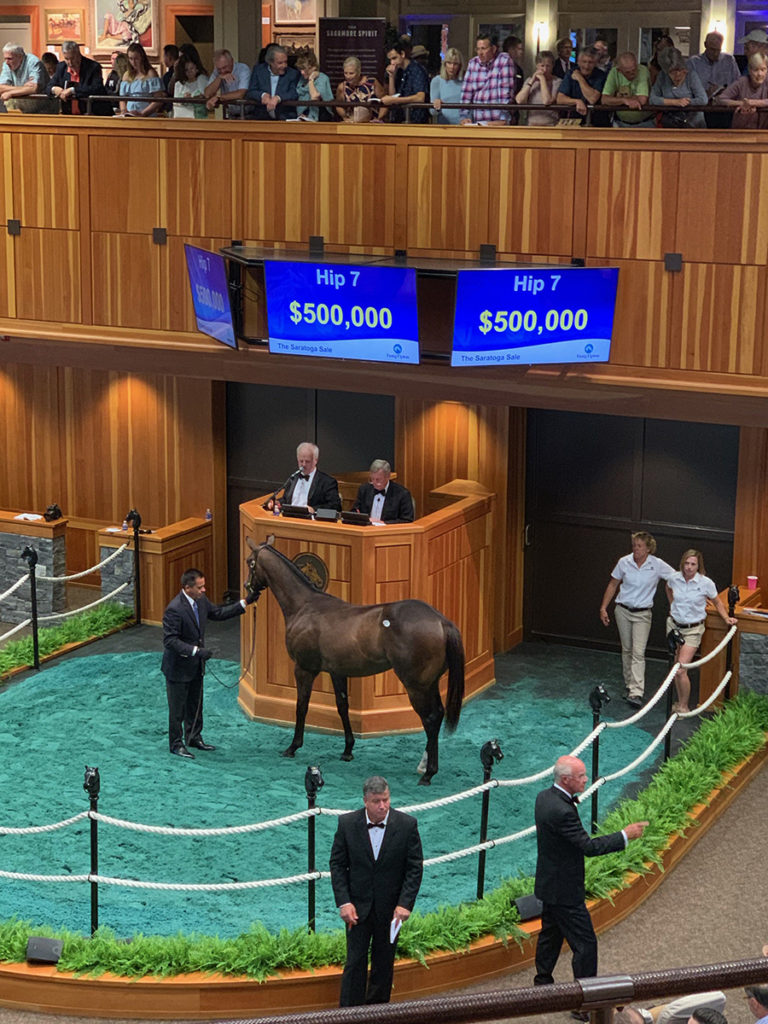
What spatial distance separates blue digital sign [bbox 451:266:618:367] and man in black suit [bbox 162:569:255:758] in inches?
107

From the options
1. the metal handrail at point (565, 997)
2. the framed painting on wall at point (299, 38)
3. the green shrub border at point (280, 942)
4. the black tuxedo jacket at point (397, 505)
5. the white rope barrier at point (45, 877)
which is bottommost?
the green shrub border at point (280, 942)

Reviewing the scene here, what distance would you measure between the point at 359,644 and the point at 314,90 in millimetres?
5620

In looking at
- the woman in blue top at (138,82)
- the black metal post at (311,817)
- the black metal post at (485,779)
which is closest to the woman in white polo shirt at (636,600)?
the black metal post at (485,779)

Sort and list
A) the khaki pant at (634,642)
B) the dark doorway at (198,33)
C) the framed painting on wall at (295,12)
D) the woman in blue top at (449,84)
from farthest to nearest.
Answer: the dark doorway at (198,33)
the framed painting on wall at (295,12)
the woman in blue top at (449,84)
the khaki pant at (634,642)

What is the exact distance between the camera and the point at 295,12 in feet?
62.2

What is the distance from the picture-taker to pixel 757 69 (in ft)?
40.0

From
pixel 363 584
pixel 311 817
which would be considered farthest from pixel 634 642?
pixel 311 817

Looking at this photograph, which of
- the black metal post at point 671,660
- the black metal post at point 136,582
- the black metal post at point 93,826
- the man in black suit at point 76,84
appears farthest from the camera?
the black metal post at point 136,582

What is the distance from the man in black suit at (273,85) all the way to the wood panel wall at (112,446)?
333cm

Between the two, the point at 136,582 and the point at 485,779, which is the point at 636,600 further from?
the point at 136,582

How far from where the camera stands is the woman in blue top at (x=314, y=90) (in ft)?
46.5

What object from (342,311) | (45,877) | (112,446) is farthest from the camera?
(112,446)

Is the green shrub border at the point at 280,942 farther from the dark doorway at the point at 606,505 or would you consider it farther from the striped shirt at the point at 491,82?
the striped shirt at the point at 491,82

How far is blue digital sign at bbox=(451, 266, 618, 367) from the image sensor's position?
11.8m
